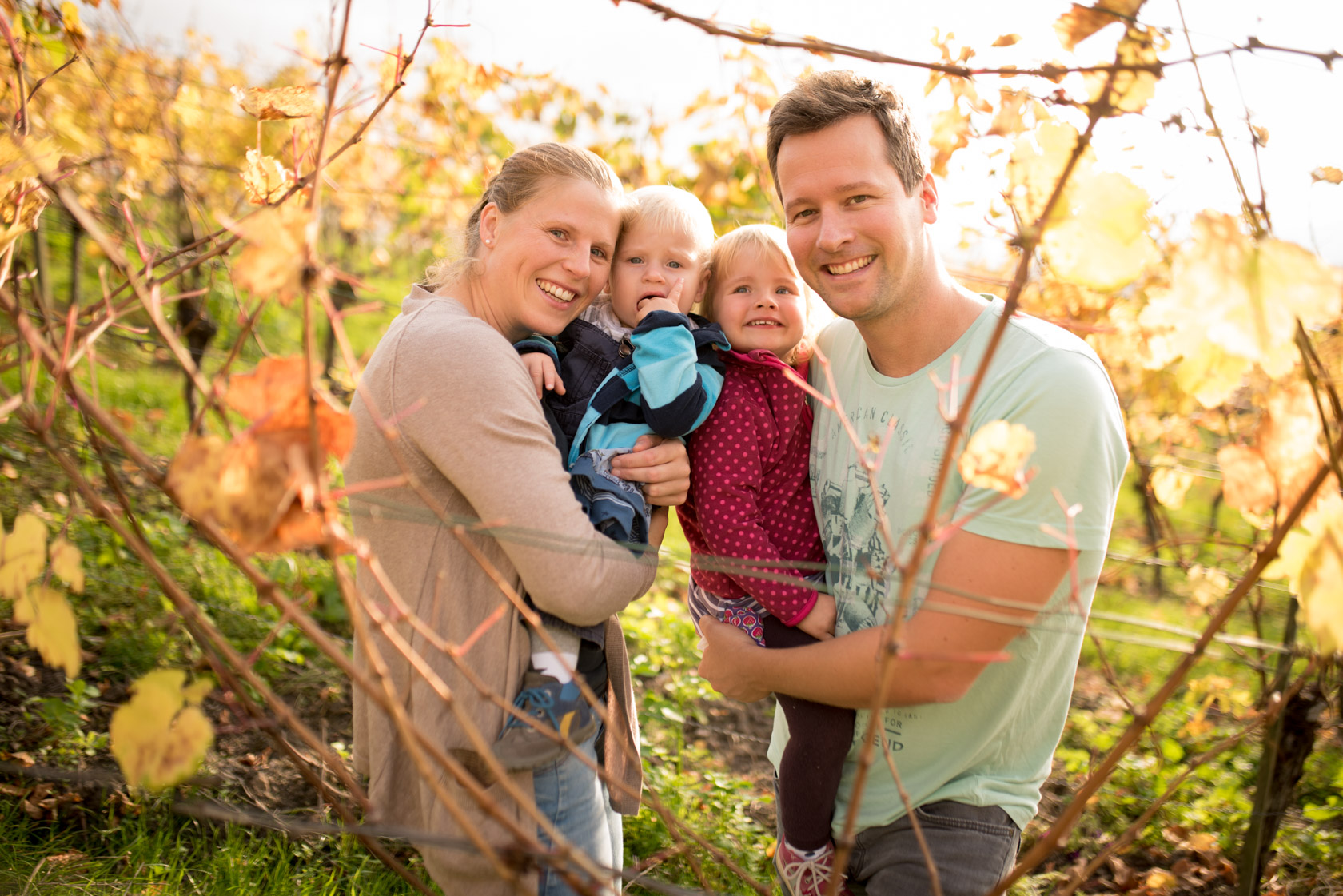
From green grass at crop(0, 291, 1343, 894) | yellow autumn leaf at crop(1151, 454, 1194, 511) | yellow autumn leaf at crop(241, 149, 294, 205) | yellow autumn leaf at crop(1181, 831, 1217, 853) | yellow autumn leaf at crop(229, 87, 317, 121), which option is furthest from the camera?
yellow autumn leaf at crop(1181, 831, 1217, 853)

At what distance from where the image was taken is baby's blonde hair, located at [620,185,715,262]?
6.45 feet

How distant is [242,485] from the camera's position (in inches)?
33.1

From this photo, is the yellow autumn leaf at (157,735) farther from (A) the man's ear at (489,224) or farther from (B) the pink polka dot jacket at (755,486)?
(A) the man's ear at (489,224)

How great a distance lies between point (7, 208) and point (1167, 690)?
1.64m

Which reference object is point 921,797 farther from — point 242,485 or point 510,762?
point 242,485

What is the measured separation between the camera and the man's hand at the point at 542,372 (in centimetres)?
169

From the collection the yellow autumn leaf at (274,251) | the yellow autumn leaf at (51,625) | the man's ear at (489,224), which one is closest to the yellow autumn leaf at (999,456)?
the yellow autumn leaf at (274,251)

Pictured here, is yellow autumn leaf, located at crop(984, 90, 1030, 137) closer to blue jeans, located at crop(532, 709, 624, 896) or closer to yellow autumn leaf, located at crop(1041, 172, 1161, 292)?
yellow autumn leaf, located at crop(1041, 172, 1161, 292)

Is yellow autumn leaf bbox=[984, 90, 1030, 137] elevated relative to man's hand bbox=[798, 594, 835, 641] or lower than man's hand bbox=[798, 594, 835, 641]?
elevated

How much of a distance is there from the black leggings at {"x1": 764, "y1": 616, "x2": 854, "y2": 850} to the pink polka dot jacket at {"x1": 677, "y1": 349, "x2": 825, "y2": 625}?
4.8 inches

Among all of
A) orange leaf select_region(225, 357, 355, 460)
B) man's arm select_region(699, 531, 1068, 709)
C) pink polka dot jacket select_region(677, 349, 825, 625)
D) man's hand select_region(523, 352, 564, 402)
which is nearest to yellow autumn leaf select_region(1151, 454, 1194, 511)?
man's arm select_region(699, 531, 1068, 709)

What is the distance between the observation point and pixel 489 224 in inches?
73.2

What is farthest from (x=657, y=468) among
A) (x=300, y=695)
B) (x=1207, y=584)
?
(x=300, y=695)

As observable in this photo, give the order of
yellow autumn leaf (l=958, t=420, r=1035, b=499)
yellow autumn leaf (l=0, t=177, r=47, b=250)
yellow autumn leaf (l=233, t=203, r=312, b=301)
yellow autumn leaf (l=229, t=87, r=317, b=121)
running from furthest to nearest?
yellow autumn leaf (l=229, t=87, r=317, b=121) → yellow autumn leaf (l=0, t=177, r=47, b=250) → yellow autumn leaf (l=958, t=420, r=1035, b=499) → yellow autumn leaf (l=233, t=203, r=312, b=301)
